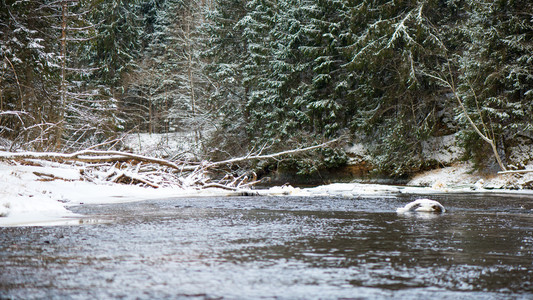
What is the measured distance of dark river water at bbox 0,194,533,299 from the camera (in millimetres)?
3037

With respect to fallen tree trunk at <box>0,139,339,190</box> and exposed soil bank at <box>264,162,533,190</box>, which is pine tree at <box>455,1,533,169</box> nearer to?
exposed soil bank at <box>264,162,533,190</box>

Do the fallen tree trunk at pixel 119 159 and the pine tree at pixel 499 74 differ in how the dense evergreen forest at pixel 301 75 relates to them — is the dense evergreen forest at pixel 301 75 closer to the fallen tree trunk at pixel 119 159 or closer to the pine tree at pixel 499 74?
the pine tree at pixel 499 74

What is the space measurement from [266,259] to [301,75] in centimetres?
2910

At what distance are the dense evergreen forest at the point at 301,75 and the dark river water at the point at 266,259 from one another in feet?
27.3

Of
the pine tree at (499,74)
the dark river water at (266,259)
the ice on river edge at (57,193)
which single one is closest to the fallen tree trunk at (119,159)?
the ice on river edge at (57,193)

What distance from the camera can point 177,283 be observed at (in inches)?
126

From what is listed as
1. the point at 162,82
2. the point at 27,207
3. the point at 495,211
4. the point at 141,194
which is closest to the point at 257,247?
the point at 27,207

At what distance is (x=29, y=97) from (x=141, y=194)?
18.6ft

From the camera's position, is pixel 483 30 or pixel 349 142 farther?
pixel 349 142

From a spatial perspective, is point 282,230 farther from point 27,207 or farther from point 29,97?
point 29,97

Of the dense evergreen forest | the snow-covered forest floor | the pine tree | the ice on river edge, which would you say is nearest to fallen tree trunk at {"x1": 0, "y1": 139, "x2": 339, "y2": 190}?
the snow-covered forest floor

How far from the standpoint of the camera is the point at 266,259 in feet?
13.6

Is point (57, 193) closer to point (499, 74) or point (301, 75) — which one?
point (499, 74)

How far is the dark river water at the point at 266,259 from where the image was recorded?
304 centimetres
